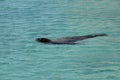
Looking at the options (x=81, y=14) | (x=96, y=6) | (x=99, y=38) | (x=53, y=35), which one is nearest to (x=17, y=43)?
(x=53, y=35)

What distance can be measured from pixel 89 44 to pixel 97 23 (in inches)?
81.6

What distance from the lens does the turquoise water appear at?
618cm

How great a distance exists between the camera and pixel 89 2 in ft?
42.0

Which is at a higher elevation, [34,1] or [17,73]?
[34,1]

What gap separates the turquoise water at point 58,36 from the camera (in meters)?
6.18

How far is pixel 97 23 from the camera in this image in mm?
→ 9711

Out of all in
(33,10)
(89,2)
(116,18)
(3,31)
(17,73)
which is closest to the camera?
(17,73)

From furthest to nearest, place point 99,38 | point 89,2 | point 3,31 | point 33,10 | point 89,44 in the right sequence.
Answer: point 89,2 < point 33,10 < point 3,31 < point 99,38 < point 89,44

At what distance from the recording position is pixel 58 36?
8.46 metres

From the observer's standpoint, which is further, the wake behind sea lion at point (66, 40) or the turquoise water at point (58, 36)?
the wake behind sea lion at point (66, 40)

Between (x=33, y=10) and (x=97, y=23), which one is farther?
(x=33, y=10)

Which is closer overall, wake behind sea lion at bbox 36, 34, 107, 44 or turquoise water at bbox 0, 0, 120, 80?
turquoise water at bbox 0, 0, 120, 80

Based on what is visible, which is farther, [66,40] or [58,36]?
[58,36]

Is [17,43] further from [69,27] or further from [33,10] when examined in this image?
[33,10]
